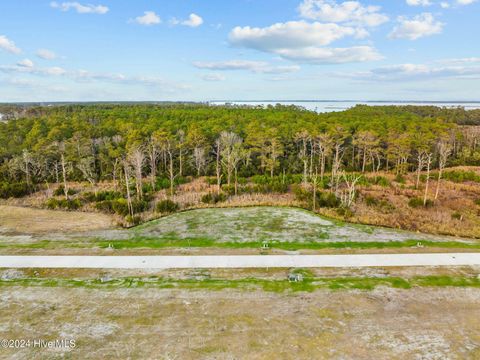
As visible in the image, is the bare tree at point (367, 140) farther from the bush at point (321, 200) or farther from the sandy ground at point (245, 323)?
the sandy ground at point (245, 323)

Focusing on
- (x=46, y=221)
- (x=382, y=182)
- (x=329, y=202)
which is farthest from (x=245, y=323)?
(x=382, y=182)

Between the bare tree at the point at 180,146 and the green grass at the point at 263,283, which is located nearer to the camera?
the green grass at the point at 263,283

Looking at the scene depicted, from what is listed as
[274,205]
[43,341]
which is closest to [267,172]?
[274,205]

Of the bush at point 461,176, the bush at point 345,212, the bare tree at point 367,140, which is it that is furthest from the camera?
the bare tree at point 367,140

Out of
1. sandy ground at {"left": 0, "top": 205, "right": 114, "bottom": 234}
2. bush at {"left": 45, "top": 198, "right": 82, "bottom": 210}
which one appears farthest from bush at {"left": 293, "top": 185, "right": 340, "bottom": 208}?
bush at {"left": 45, "top": 198, "right": 82, "bottom": 210}

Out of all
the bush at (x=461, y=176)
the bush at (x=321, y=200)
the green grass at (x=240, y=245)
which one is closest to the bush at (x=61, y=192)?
the green grass at (x=240, y=245)

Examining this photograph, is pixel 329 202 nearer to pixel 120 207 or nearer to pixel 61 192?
pixel 120 207

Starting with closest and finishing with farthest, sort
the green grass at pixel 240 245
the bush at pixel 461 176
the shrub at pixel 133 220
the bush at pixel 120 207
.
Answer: the green grass at pixel 240 245
the shrub at pixel 133 220
the bush at pixel 120 207
the bush at pixel 461 176
